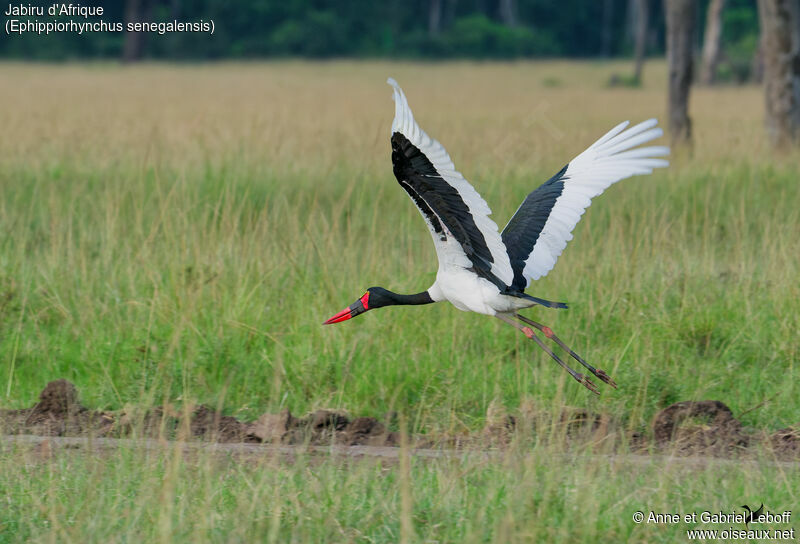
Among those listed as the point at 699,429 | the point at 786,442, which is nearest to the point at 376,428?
the point at 699,429

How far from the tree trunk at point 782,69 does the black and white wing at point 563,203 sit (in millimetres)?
6502

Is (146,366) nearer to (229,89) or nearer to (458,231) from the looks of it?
(458,231)

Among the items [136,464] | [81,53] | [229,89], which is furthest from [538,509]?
[81,53]

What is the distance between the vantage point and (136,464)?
372cm

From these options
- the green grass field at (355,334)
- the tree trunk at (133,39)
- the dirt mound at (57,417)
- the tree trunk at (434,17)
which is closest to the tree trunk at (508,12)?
the tree trunk at (434,17)

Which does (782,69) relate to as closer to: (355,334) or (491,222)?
(355,334)

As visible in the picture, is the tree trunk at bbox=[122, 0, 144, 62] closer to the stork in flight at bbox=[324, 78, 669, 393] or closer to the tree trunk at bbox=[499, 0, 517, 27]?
the tree trunk at bbox=[499, 0, 517, 27]

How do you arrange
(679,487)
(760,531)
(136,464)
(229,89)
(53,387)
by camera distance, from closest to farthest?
(760,531)
(679,487)
(136,464)
(53,387)
(229,89)

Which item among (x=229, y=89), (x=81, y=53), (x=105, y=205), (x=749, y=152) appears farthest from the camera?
(x=81, y=53)

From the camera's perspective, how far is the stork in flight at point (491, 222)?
353 centimetres

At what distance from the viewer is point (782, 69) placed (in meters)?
10.5

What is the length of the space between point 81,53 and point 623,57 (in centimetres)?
2753

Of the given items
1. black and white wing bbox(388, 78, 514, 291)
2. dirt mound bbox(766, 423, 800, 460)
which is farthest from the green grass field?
black and white wing bbox(388, 78, 514, 291)

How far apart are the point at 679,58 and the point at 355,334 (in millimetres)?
7875
